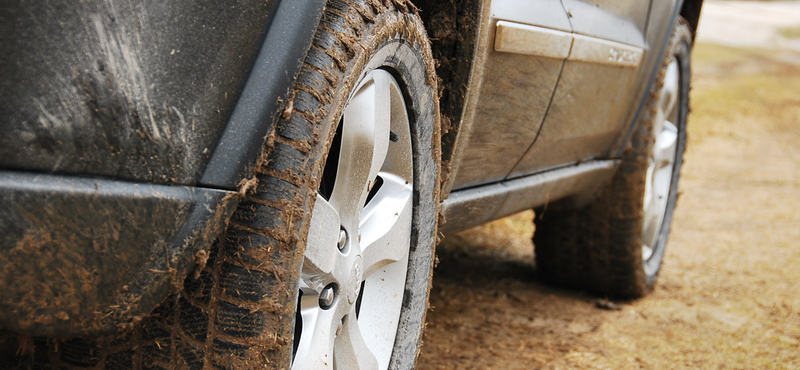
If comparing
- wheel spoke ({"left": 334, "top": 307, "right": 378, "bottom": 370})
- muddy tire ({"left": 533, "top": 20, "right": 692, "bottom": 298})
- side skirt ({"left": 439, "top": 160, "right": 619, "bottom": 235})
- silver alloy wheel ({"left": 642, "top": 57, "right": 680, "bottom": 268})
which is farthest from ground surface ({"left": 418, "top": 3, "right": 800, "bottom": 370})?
wheel spoke ({"left": 334, "top": 307, "right": 378, "bottom": 370})

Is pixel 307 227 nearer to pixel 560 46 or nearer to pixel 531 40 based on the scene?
pixel 531 40

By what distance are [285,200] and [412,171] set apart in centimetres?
57

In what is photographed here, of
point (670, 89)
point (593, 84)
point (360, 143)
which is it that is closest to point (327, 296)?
point (360, 143)

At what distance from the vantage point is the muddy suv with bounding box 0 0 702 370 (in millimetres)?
750

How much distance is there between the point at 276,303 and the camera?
92 cm

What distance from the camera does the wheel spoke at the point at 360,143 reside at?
48.3 inches

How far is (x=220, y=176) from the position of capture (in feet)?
2.84

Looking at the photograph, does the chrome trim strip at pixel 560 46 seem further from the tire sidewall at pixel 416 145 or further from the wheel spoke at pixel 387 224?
the wheel spoke at pixel 387 224

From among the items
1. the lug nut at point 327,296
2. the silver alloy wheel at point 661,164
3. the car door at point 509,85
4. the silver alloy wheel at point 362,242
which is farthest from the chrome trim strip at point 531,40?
the silver alloy wheel at point 661,164

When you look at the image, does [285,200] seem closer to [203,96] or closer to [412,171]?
[203,96]

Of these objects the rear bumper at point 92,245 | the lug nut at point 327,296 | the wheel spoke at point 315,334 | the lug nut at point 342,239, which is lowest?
the wheel spoke at point 315,334

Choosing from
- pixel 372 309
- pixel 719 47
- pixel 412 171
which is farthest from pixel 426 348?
pixel 719 47

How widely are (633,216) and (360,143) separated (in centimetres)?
196

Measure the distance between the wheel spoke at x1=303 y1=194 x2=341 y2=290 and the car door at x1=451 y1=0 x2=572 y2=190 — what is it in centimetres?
59
